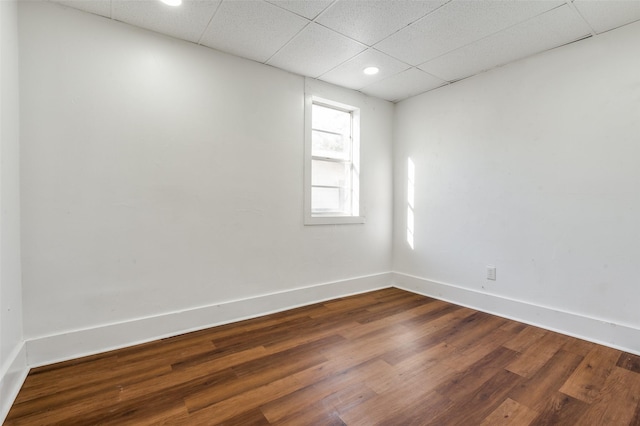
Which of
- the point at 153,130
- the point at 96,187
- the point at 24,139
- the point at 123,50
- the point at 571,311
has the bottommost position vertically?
the point at 571,311

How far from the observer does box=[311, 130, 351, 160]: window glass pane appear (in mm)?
3428

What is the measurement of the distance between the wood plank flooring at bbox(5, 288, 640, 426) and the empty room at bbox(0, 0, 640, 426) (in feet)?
0.05

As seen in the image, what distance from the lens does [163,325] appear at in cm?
236

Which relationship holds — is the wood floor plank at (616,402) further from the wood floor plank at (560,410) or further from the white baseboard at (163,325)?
→ the white baseboard at (163,325)

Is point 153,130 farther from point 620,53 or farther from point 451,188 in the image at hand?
point 620,53

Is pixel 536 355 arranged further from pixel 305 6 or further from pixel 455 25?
pixel 305 6

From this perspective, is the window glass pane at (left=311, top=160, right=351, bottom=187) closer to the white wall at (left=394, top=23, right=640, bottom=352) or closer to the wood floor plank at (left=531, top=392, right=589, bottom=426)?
the white wall at (left=394, top=23, right=640, bottom=352)

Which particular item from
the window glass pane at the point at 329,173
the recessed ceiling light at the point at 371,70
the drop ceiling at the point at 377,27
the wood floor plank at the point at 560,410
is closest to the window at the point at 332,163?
the window glass pane at the point at 329,173

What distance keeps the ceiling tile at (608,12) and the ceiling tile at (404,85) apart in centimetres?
129

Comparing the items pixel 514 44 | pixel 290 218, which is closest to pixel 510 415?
pixel 290 218

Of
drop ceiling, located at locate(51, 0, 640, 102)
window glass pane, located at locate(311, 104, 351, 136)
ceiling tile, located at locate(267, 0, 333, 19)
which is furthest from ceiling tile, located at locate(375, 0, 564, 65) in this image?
window glass pane, located at locate(311, 104, 351, 136)

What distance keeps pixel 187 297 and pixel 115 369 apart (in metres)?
0.69

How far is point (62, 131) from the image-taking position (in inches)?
79.7

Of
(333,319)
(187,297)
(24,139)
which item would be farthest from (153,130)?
(333,319)
